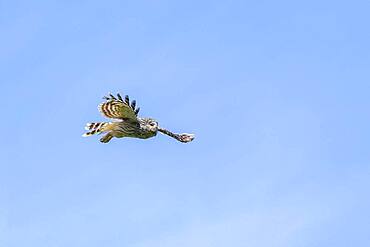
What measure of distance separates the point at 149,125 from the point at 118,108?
1971 mm

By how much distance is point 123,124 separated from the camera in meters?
52.3

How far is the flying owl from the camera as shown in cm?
5131

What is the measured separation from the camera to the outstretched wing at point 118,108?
5078 centimetres

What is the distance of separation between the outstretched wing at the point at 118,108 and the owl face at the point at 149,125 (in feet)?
Result: 1.90

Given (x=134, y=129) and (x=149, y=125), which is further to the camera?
(x=149, y=125)

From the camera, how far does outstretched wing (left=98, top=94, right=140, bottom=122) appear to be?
50.8m

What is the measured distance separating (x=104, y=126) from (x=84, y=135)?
1.04 metres

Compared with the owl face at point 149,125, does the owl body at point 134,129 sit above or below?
below

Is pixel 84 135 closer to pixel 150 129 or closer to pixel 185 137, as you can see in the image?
pixel 150 129

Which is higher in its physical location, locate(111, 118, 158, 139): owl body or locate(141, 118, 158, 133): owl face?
locate(141, 118, 158, 133): owl face

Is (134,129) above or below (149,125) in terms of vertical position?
below

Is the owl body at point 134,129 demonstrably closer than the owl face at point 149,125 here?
Yes

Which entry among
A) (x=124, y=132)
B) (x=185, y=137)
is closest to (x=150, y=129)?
(x=124, y=132)

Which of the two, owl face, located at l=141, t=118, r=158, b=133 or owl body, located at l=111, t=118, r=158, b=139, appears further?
owl face, located at l=141, t=118, r=158, b=133
